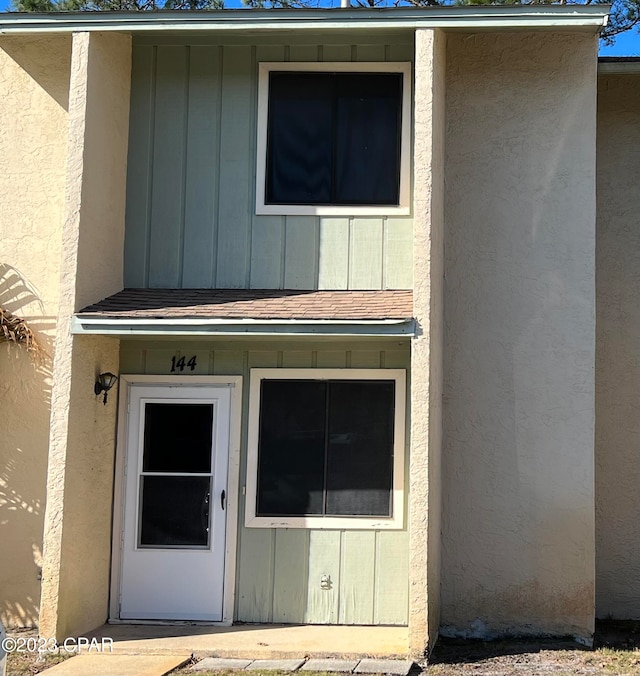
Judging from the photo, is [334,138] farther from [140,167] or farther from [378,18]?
[140,167]

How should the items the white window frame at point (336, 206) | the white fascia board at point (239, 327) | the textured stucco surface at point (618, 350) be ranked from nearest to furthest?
the white fascia board at point (239, 327) < the white window frame at point (336, 206) < the textured stucco surface at point (618, 350)

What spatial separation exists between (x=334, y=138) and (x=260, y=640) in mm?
4902

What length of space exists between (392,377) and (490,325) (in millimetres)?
1089

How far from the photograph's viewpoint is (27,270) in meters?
9.79

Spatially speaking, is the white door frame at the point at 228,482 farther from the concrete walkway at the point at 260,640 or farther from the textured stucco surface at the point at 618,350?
the textured stucco surface at the point at 618,350

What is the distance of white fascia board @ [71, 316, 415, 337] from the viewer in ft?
27.8

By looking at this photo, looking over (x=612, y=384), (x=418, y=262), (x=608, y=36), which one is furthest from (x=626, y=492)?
(x=608, y=36)

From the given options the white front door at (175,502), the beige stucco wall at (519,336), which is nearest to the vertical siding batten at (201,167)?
the white front door at (175,502)

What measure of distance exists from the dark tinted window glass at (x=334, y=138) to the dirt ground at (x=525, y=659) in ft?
14.3

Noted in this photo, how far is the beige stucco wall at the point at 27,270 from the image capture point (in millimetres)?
9555

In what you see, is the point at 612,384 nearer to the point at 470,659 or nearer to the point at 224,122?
the point at 470,659

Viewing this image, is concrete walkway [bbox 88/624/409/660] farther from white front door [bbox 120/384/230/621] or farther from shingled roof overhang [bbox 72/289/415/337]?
shingled roof overhang [bbox 72/289/415/337]

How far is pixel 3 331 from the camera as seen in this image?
31.5ft

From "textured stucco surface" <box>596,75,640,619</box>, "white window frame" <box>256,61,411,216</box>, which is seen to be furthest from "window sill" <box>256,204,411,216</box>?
"textured stucco surface" <box>596,75,640,619</box>
